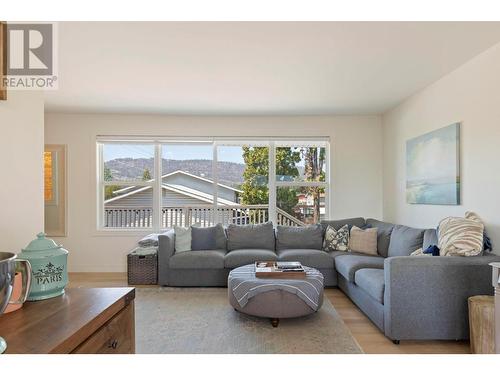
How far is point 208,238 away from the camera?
4.38 m

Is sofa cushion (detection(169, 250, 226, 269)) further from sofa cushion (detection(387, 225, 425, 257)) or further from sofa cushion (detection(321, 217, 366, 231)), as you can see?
sofa cushion (detection(387, 225, 425, 257))

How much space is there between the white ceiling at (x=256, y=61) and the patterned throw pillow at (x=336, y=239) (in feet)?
5.82

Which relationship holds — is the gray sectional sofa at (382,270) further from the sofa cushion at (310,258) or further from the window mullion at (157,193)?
the window mullion at (157,193)

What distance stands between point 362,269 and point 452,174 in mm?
1324

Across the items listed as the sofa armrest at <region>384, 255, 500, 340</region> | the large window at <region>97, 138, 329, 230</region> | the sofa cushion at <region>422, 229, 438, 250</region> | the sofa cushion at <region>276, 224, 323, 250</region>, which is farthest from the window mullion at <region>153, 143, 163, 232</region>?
the sofa cushion at <region>422, 229, 438, 250</region>

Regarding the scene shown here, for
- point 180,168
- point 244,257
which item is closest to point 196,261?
point 244,257

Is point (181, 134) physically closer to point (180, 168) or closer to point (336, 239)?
point (180, 168)

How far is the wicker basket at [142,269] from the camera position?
4152 millimetres

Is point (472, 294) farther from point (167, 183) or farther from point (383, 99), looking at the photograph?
point (167, 183)

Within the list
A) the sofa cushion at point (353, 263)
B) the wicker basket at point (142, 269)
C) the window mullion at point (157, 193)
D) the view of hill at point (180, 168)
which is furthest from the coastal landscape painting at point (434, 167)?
the window mullion at point (157, 193)

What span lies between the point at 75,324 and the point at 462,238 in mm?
2792

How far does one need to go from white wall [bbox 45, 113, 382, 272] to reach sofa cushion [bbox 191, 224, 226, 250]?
3.81 ft
